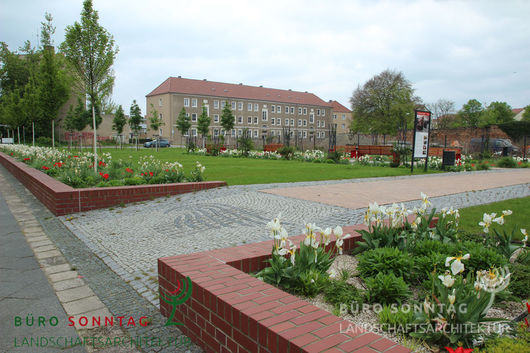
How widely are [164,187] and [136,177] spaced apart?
2.74 feet

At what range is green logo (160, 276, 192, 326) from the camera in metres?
2.84

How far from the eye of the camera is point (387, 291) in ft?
9.24

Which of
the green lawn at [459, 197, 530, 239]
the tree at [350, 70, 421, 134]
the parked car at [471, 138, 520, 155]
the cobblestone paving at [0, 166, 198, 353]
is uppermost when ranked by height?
the tree at [350, 70, 421, 134]

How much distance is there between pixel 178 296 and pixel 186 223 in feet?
11.5

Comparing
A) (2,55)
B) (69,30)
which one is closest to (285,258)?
(69,30)

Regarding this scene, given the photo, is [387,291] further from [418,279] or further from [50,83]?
[50,83]

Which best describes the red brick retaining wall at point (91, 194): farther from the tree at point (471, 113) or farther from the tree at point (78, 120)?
the tree at point (471, 113)

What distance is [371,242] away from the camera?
152 inches

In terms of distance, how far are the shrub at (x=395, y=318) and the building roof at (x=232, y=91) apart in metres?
72.1

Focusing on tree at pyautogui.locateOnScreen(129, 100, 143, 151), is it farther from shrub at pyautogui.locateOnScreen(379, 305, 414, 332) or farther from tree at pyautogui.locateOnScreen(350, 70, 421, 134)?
shrub at pyautogui.locateOnScreen(379, 305, 414, 332)

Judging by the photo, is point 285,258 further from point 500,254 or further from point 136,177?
point 136,177

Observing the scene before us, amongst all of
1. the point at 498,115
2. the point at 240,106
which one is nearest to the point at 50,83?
the point at 240,106

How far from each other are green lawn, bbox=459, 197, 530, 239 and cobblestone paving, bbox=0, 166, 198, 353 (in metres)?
4.00

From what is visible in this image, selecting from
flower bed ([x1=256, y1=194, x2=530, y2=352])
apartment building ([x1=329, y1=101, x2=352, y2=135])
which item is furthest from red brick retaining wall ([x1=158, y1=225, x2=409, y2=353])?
apartment building ([x1=329, y1=101, x2=352, y2=135])
